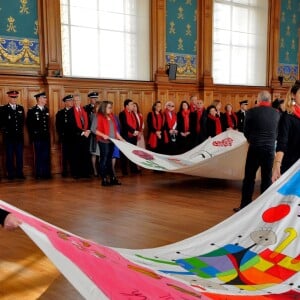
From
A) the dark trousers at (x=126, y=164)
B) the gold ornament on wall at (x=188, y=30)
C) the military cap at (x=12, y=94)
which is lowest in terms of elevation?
the dark trousers at (x=126, y=164)

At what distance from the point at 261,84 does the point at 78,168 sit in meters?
5.75

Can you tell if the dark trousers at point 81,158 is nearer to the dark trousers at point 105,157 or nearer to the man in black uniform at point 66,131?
the man in black uniform at point 66,131

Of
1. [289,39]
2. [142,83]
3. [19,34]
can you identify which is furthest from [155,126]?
[289,39]

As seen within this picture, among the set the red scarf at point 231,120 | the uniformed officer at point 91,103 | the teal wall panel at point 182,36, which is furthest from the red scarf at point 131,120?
the red scarf at point 231,120

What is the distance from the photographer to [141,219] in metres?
A: 4.29

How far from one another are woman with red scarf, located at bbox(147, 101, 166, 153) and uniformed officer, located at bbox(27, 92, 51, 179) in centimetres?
188

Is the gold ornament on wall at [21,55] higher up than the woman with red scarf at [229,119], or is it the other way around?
the gold ornament on wall at [21,55]

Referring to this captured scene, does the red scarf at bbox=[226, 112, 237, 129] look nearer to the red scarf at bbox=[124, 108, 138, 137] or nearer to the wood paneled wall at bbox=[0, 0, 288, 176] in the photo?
the wood paneled wall at bbox=[0, 0, 288, 176]

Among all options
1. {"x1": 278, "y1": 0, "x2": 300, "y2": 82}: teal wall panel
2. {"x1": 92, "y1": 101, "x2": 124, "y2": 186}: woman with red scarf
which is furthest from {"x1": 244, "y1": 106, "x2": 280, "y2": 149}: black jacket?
{"x1": 278, "y1": 0, "x2": 300, "y2": 82}: teal wall panel

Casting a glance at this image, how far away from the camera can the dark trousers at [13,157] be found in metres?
6.86

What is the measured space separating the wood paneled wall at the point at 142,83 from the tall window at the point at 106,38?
222mm

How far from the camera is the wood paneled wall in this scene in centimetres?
729

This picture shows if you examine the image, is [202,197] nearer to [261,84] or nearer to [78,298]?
[78,298]

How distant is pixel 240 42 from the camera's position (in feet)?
34.5
